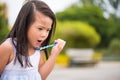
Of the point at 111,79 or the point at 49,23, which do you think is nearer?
the point at 49,23

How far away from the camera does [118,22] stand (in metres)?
29.5

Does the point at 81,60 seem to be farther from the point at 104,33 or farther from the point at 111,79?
the point at 104,33

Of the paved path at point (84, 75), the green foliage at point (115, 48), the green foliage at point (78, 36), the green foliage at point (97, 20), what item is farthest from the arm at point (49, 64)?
the green foliage at point (97, 20)

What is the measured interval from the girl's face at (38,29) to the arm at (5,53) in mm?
119

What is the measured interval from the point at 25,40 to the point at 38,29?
3.6 inches

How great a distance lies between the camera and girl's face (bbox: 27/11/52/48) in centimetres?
229

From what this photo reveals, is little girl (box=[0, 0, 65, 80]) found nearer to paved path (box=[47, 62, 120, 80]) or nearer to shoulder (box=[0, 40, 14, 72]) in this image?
shoulder (box=[0, 40, 14, 72])

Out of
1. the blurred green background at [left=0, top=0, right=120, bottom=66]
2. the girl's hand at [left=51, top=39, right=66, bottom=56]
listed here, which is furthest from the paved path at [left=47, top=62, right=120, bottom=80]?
the blurred green background at [left=0, top=0, right=120, bottom=66]

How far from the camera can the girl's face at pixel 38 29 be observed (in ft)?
7.53

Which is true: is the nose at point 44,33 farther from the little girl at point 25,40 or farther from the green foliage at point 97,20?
the green foliage at point 97,20

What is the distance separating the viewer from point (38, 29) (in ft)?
7.57

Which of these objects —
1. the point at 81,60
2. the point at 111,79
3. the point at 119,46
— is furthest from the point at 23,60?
the point at 119,46

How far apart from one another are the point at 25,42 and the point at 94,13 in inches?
1036

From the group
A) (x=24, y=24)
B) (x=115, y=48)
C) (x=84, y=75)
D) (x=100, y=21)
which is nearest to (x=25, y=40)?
(x=24, y=24)
